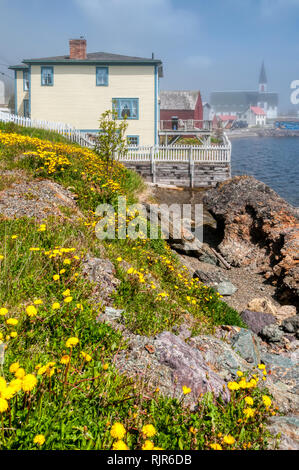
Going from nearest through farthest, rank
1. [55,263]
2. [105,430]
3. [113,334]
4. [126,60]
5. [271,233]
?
[105,430]
[113,334]
[55,263]
[271,233]
[126,60]

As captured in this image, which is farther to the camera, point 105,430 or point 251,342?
point 251,342

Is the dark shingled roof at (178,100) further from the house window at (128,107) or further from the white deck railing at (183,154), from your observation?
the white deck railing at (183,154)

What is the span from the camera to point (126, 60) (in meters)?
27.7

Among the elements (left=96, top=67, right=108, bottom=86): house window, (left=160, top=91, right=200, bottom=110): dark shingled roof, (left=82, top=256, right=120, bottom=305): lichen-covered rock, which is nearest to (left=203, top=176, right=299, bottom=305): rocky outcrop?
(left=82, top=256, right=120, bottom=305): lichen-covered rock

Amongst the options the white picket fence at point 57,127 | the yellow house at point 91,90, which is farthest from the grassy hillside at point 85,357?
the yellow house at point 91,90

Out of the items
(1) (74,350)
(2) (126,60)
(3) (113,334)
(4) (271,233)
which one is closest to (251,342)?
(3) (113,334)

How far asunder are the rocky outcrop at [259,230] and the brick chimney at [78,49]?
2142 centimetres

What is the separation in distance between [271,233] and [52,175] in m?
6.92

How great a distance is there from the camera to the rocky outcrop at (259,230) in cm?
991

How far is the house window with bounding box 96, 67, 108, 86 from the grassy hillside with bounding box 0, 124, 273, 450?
24388 millimetres

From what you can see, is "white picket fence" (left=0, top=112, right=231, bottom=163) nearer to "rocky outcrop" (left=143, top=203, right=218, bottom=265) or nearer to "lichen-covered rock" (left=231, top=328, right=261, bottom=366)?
"rocky outcrop" (left=143, top=203, right=218, bottom=265)

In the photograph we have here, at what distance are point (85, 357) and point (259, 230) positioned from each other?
386 inches

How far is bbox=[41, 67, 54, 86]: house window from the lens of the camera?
28.6 m

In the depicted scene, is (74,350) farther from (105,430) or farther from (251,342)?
(251,342)
